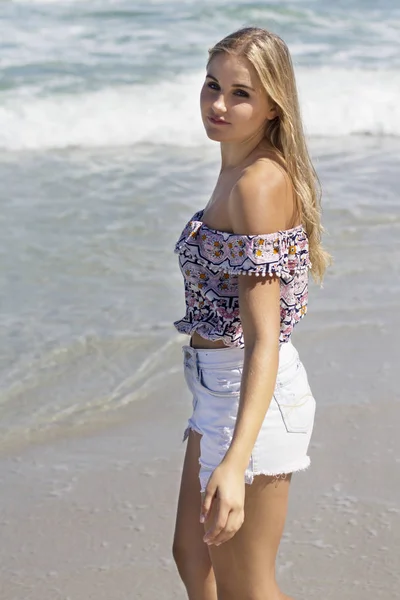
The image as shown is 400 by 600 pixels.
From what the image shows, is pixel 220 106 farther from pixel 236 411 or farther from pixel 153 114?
pixel 153 114

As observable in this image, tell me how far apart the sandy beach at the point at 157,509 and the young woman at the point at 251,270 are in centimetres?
92

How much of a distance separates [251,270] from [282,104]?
43 cm

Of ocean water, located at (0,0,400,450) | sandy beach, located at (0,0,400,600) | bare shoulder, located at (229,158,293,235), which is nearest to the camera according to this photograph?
bare shoulder, located at (229,158,293,235)

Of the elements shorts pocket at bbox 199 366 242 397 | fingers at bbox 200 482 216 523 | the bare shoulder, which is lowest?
fingers at bbox 200 482 216 523

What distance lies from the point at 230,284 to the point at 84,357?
8.32 feet

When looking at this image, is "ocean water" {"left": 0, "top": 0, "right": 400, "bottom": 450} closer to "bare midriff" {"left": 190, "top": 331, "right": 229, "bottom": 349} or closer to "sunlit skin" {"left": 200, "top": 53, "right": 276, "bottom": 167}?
"bare midriff" {"left": 190, "top": 331, "right": 229, "bottom": 349}

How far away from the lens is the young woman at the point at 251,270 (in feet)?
7.29

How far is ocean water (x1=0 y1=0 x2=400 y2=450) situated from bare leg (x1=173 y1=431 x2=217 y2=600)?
1.66 metres

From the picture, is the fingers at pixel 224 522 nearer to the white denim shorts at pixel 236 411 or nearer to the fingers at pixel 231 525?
the fingers at pixel 231 525

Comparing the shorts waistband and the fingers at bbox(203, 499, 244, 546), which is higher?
the shorts waistband

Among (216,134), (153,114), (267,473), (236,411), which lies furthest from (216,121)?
(153,114)

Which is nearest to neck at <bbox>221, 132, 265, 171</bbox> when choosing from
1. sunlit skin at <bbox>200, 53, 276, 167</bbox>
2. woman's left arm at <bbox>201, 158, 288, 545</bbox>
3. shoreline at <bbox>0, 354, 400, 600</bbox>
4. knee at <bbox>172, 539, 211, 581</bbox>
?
sunlit skin at <bbox>200, 53, 276, 167</bbox>

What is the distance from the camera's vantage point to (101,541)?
347 cm

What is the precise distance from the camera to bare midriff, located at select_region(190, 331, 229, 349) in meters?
2.40
